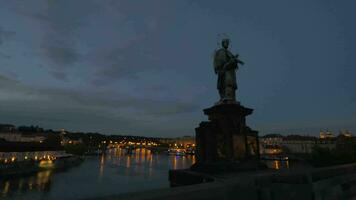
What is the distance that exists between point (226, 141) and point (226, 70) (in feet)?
15.2

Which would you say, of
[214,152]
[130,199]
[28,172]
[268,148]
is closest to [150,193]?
[130,199]

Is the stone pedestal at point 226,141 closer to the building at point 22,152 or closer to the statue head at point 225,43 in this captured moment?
the statue head at point 225,43

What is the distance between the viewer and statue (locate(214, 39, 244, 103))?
57.1 ft

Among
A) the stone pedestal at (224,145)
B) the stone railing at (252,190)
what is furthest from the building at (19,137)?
the stone railing at (252,190)

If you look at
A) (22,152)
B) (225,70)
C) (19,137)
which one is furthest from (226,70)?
(19,137)

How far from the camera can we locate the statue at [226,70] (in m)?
17.4

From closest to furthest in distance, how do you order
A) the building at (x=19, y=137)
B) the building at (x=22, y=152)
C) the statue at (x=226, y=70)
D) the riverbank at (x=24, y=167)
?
the statue at (x=226, y=70) < the riverbank at (x=24, y=167) < the building at (x=22, y=152) < the building at (x=19, y=137)

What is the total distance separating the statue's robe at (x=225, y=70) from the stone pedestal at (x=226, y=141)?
1.53 m

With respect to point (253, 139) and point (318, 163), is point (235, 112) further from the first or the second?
point (318, 163)

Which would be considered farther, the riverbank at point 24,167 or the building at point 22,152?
the building at point 22,152

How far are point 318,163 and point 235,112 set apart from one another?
30.3 meters

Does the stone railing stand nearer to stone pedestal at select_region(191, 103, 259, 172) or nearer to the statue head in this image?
stone pedestal at select_region(191, 103, 259, 172)

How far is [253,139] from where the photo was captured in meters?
16.7

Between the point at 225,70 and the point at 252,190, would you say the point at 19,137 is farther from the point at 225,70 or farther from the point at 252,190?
the point at 252,190
